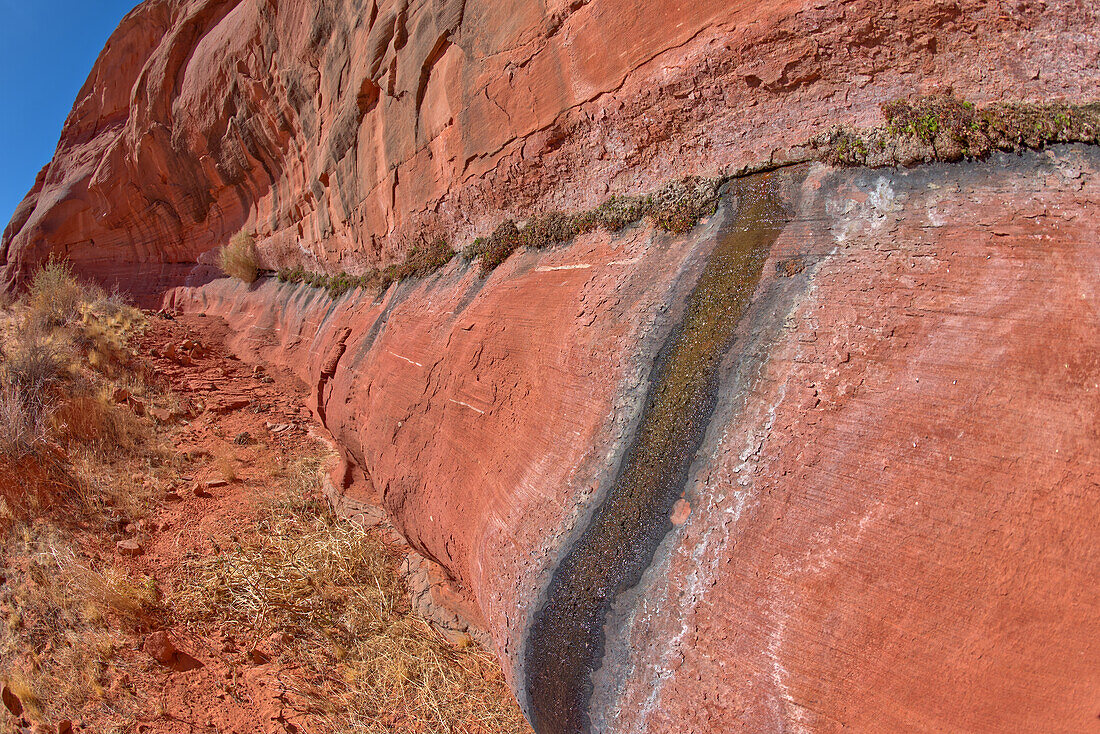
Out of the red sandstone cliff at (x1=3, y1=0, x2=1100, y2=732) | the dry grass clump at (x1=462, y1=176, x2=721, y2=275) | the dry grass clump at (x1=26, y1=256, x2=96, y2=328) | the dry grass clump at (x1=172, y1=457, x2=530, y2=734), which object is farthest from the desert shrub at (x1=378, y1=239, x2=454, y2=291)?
the dry grass clump at (x1=26, y1=256, x2=96, y2=328)

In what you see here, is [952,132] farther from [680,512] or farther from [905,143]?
[680,512]

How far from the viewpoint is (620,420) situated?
83.6 inches

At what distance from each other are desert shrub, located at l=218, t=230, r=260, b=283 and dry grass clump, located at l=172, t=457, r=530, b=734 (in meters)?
7.66

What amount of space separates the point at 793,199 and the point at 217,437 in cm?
599

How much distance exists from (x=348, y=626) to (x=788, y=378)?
3.08 meters

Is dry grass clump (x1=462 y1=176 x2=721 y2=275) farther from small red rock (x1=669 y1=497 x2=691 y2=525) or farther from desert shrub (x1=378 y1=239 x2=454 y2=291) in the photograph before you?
small red rock (x1=669 y1=497 x2=691 y2=525)

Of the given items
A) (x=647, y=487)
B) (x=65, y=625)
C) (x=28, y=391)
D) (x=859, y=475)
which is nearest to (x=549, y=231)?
(x=647, y=487)

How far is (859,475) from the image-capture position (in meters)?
1.50

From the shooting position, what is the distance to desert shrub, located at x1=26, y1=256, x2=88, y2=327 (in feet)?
27.0

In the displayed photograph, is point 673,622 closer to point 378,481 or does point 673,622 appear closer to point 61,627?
point 378,481

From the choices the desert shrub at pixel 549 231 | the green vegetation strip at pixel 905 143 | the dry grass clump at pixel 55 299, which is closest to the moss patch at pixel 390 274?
the desert shrub at pixel 549 231

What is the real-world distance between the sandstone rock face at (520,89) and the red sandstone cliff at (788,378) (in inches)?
0.6

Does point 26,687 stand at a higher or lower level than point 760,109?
lower

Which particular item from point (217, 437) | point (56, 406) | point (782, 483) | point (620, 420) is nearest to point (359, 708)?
point (620, 420)
